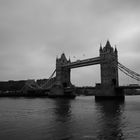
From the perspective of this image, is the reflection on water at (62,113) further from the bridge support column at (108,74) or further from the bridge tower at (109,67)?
the bridge tower at (109,67)

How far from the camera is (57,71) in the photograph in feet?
389

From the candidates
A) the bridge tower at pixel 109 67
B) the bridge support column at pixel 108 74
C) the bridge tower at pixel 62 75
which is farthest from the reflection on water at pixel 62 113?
the bridge tower at pixel 62 75

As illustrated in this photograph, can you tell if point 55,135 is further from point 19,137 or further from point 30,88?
point 30,88

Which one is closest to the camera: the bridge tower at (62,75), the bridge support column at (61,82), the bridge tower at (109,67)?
A: the bridge tower at (109,67)

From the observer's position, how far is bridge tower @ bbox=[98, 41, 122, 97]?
283 feet

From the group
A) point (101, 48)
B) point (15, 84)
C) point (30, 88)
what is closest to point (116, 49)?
point (101, 48)

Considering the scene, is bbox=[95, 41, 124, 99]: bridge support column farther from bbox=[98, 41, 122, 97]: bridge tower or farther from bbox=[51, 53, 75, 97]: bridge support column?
bbox=[51, 53, 75, 97]: bridge support column

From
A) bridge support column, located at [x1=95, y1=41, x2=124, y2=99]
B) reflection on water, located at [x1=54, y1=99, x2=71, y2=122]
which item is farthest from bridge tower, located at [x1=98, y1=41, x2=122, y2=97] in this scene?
reflection on water, located at [x1=54, y1=99, x2=71, y2=122]

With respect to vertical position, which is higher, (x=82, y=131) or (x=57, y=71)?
(x=57, y=71)

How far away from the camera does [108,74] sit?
8781 cm

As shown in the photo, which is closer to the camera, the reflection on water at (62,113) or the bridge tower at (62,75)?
the reflection on water at (62,113)

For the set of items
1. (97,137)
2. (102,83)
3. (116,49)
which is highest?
(116,49)

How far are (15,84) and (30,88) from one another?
95.7 feet

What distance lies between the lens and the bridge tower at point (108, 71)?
86.1m
